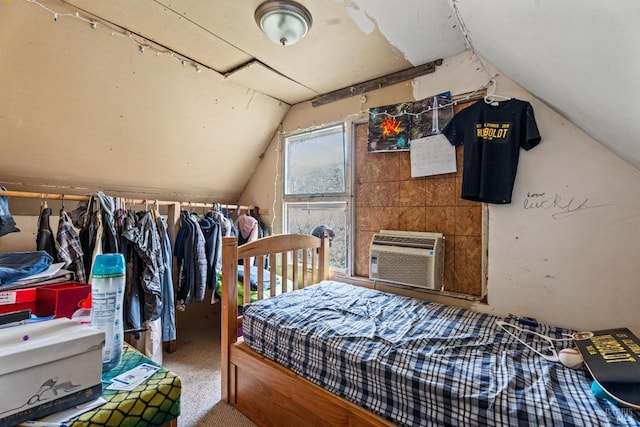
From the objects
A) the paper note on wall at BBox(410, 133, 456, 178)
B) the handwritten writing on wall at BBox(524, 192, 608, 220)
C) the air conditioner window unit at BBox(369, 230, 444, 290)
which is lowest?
the air conditioner window unit at BBox(369, 230, 444, 290)

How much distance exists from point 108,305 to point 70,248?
160cm

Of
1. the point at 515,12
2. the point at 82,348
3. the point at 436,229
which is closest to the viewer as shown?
the point at 82,348

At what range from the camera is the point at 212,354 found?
2.54m

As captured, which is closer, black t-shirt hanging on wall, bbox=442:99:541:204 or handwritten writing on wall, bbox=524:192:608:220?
handwritten writing on wall, bbox=524:192:608:220

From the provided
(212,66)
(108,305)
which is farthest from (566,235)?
(212,66)

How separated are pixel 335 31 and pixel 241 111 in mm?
1207

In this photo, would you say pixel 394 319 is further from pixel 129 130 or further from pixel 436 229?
pixel 129 130

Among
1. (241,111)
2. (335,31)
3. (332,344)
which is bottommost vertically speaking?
(332,344)

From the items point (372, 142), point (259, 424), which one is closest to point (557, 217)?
point (372, 142)

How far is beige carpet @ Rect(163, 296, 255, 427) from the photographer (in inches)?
69.4

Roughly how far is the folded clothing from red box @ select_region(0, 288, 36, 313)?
0.10 metres

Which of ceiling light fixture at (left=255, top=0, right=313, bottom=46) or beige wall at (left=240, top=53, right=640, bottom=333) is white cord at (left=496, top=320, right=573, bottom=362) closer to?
beige wall at (left=240, top=53, right=640, bottom=333)

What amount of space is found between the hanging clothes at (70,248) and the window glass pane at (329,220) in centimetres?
171

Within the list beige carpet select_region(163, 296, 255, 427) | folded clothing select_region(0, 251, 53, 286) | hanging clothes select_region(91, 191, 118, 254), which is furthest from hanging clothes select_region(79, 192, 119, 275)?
beige carpet select_region(163, 296, 255, 427)
